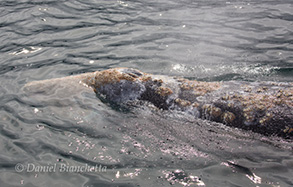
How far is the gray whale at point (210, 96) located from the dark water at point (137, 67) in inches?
6.6

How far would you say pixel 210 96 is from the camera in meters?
4.58

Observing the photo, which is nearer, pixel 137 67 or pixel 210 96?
pixel 210 96

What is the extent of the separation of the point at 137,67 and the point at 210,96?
289 cm

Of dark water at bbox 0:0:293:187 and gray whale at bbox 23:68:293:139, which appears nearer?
dark water at bbox 0:0:293:187

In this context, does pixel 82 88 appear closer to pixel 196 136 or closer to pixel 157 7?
pixel 196 136

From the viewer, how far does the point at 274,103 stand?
4090 millimetres

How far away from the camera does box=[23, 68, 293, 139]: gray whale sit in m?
4.07

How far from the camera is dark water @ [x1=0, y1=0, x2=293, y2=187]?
12.3 feet

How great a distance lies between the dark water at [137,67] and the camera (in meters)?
3.76

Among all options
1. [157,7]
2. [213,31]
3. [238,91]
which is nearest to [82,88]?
[238,91]

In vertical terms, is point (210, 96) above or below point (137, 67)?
above

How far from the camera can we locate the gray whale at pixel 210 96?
407 cm

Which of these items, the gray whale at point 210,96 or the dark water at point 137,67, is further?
the gray whale at point 210,96

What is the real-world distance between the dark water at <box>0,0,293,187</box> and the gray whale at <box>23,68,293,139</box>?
0.55 feet
